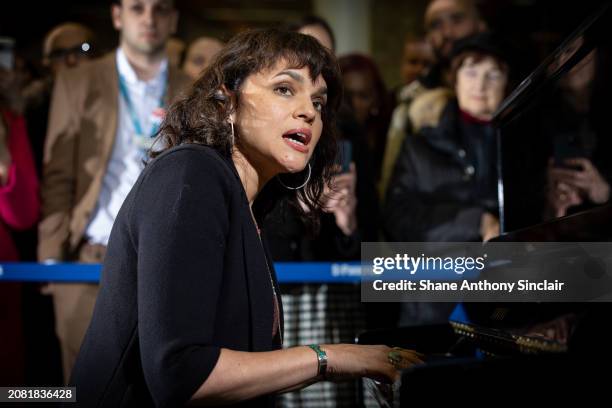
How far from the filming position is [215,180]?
1.48 meters

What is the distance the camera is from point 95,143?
3166 millimetres

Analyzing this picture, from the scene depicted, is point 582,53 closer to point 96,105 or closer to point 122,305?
point 122,305

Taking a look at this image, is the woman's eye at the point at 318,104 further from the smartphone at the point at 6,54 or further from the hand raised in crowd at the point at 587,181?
the smartphone at the point at 6,54

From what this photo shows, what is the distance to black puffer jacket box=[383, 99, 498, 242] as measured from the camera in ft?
10.3

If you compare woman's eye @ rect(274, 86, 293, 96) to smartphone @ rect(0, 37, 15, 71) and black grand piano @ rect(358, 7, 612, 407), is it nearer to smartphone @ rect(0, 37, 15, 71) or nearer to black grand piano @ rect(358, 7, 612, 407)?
black grand piano @ rect(358, 7, 612, 407)

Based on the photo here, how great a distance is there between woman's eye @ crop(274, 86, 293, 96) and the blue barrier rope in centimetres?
137

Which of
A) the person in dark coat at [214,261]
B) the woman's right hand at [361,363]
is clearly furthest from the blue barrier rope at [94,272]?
the woman's right hand at [361,363]

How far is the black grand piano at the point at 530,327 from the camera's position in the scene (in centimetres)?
125

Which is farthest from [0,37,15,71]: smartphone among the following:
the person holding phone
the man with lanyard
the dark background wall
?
the person holding phone

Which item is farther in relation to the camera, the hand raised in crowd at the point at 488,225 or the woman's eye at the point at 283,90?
the hand raised in crowd at the point at 488,225

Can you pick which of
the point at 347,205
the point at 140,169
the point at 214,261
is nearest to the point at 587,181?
the point at 347,205

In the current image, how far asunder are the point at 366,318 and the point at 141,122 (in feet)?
4.53

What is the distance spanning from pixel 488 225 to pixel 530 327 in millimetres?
1225

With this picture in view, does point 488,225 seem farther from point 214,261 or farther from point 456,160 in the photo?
point 214,261
